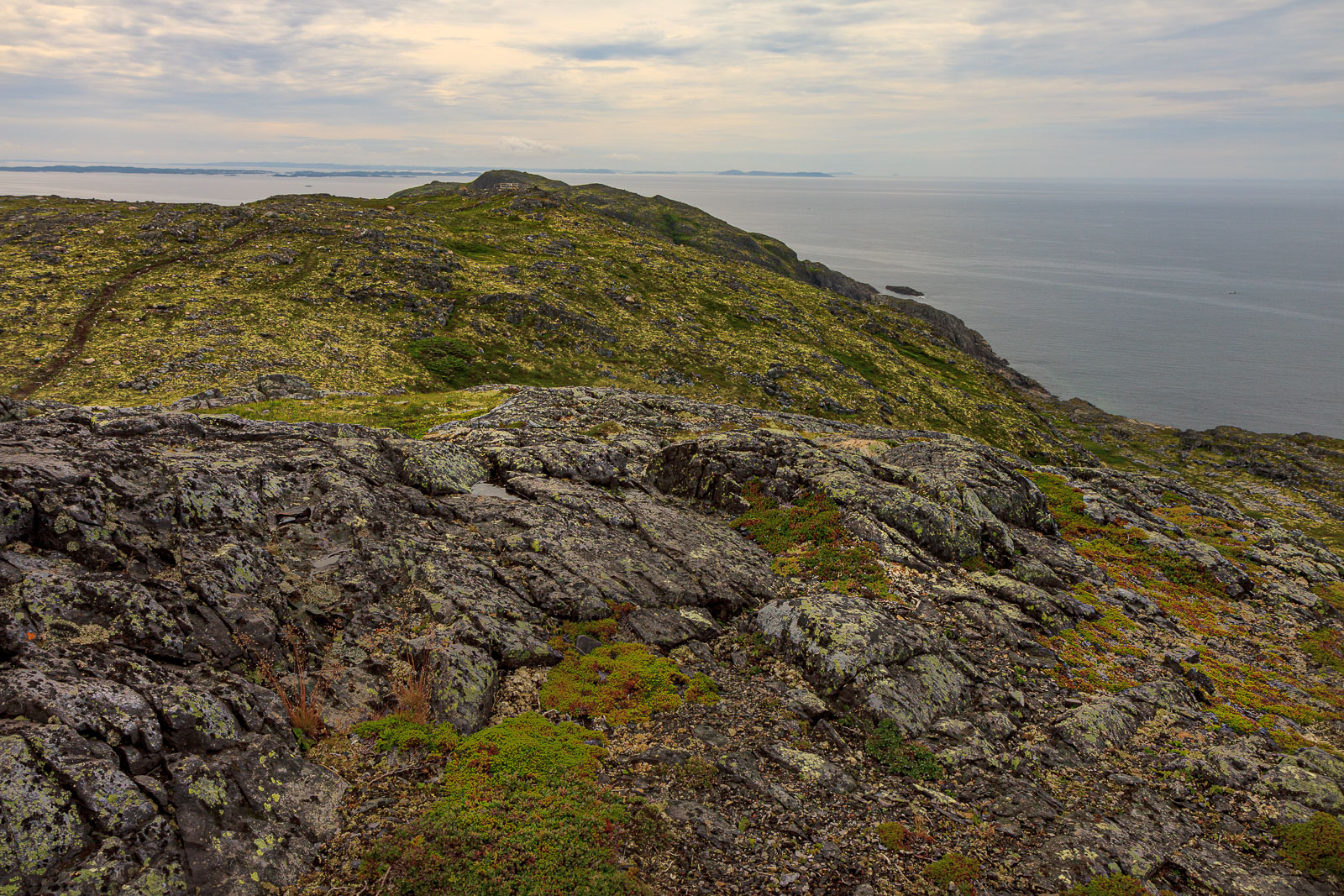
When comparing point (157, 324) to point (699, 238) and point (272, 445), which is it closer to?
point (272, 445)

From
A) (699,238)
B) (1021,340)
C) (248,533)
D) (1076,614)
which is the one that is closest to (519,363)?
(248,533)

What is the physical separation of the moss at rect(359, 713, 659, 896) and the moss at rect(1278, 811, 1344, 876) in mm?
15557

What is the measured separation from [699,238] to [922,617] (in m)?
162

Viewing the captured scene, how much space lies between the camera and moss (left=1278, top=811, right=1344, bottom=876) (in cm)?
1406

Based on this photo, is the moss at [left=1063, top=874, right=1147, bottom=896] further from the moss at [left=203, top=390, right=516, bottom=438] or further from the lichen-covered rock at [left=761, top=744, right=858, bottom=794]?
the moss at [left=203, top=390, right=516, bottom=438]

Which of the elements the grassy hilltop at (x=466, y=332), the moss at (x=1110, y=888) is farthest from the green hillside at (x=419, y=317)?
the moss at (x=1110, y=888)

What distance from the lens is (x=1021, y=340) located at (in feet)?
528

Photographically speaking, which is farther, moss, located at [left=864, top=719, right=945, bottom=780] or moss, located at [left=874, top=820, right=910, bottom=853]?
moss, located at [left=864, top=719, right=945, bottom=780]

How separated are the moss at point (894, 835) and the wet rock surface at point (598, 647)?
0.20m

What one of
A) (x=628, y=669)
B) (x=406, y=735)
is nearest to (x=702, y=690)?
(x=628, y=669)

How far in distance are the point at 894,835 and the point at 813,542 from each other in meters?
12.8

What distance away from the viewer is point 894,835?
13.4 meters

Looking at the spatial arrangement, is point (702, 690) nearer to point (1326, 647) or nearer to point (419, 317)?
point (1326, 647)

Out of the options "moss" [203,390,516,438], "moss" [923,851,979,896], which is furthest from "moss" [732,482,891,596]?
"moss" [203,390,516,438]
